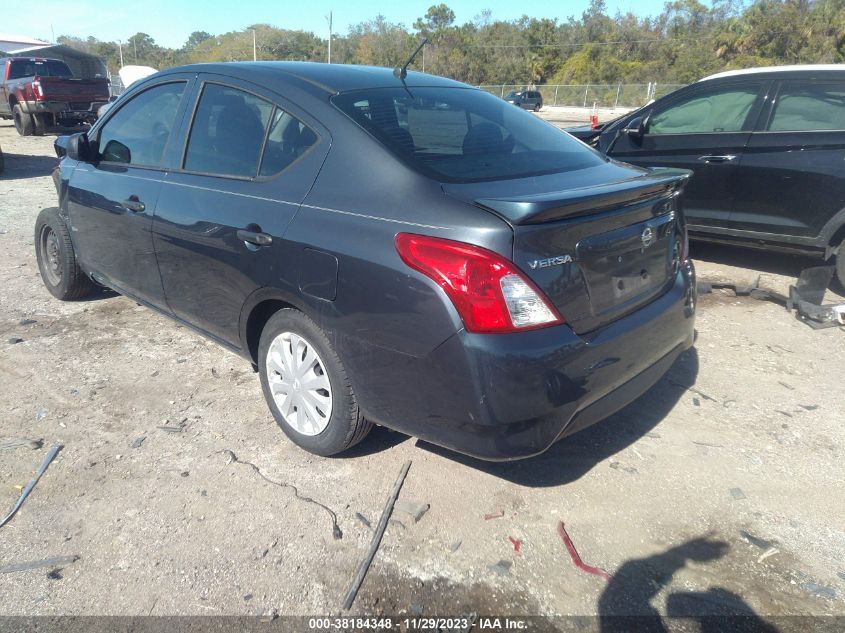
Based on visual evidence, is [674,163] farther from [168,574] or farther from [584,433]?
[168,574]

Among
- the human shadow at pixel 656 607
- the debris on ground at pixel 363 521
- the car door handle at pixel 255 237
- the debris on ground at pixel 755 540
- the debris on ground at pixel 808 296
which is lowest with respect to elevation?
the debris on ground at pixel 363 521

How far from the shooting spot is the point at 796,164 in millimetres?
5211

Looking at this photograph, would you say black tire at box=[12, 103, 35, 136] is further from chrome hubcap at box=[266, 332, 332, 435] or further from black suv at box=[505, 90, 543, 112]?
black suv at box=[505, 90, 543, 112]

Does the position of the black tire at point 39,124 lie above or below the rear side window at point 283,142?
below

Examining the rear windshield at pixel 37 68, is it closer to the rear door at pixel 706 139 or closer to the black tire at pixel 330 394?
the rear door at pixel 706 139

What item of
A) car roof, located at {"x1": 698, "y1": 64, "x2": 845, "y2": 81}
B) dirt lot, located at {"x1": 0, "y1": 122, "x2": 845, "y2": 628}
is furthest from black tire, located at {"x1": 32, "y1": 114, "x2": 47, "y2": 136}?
car roof, located at {"x1": 698, "y1": 64, "x2": 845, "y2": 81}

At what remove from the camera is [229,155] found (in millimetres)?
3178

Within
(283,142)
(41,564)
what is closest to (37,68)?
(283,142)

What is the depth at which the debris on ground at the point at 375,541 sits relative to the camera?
2.26 m

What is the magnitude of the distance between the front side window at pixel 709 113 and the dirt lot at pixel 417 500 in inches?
99.7

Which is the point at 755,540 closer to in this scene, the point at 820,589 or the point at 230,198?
the point at 820,589

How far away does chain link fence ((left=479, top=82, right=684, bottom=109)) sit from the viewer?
4147 cm

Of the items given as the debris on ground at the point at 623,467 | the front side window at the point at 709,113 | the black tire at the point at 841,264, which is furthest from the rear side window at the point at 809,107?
the debris on ground at the point at 623,467

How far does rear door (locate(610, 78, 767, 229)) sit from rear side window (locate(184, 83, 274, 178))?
4200 mm
